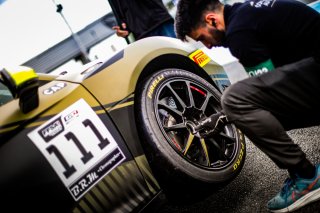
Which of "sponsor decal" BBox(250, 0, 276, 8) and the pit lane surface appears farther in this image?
the pit lane surface

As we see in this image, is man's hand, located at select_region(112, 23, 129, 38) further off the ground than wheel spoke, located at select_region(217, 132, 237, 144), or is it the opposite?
man's hand, located at select_region(112, 23, 129, 38)

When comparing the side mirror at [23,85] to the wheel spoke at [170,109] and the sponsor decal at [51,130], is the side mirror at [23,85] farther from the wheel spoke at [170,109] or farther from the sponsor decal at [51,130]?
the wheel spoke at [170,109]

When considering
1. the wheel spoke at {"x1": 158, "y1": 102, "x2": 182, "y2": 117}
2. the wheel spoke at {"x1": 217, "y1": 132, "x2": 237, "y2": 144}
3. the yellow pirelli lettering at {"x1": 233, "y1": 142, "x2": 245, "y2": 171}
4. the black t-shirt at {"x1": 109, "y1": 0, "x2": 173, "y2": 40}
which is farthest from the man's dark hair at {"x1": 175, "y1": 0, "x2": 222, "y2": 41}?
the black t-shirt at {"x1": 109, "y1": 0, "x2": 173, "y2": 40}

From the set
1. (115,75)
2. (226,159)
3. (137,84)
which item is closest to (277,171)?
(226,159)

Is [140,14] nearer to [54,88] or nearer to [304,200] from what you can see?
[54,88]

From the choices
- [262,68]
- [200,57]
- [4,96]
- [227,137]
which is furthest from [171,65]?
[4,96]

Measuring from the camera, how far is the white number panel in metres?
1.20

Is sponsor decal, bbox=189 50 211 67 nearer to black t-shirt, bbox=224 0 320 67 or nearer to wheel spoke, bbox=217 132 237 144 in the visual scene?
wheel spoke, bbox=217 132 237 144

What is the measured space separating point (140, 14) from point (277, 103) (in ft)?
7.83

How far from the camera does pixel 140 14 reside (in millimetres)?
3307

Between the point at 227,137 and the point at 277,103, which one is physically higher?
the point at 277,103

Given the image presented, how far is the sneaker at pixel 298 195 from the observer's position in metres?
1.25

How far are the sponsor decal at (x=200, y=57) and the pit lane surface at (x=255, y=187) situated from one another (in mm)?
740

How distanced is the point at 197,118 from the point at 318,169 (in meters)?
0.69
